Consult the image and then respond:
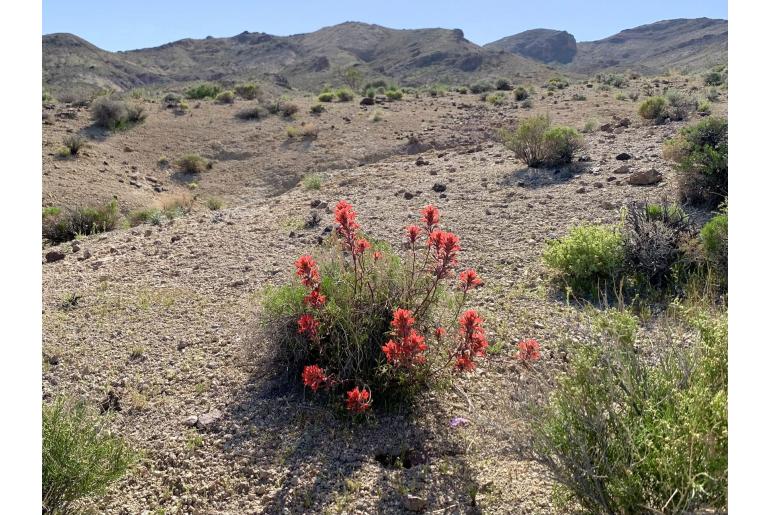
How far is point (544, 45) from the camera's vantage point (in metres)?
122

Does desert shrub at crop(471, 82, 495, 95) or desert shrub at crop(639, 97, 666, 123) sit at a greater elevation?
desert shrub at crop(471, 82, 495, 95)

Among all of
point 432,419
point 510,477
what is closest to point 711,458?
point 510,477

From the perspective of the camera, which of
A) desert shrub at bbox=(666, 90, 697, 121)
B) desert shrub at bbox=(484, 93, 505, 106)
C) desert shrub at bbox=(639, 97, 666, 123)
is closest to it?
desert shrub at bbox=(666, 90, 697, 121)

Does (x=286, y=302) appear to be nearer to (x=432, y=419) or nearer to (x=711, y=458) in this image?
(x=432, y=419)

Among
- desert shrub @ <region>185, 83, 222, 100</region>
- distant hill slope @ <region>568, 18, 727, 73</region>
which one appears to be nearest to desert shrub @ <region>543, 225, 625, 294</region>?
desert shrub @ <region>185, 83, 222, 100</region>

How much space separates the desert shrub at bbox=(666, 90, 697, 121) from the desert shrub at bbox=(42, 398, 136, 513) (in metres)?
14.7

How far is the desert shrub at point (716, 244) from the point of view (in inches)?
216

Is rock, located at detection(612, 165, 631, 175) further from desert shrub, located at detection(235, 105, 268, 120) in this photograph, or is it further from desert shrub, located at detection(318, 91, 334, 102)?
desert shrub, located at detection(318, 91, 334, 102)

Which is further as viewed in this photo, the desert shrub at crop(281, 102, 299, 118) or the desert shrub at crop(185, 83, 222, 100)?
the desert shrub at crop(185, 83, 222, 100)

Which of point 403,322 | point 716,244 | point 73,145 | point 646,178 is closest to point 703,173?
point 646,178

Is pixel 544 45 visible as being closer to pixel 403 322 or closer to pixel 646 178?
pixel 646 178

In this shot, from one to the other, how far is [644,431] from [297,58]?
9201cm

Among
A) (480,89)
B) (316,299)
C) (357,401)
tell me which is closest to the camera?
(357,401)

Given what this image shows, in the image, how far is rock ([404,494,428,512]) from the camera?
10.8 feet
